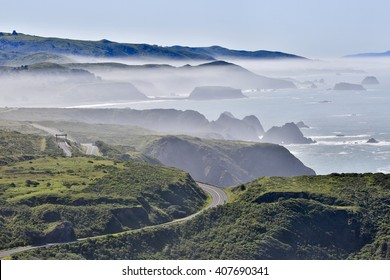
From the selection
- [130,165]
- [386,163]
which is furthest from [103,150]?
[386,163]

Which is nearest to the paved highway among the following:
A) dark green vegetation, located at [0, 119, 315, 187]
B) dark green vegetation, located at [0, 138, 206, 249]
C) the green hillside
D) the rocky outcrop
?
dark green vegetation, located at [0, 119, 315, 187]

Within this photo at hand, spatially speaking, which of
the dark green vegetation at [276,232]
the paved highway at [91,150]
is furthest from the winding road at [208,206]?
the paved highway at [91,150]

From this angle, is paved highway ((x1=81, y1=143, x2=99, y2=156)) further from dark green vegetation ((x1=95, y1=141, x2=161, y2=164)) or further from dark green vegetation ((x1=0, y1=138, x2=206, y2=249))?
dark green vegetation ((x1=0, y1=138, x2=206, y2=249))

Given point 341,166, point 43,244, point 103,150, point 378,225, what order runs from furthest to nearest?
point 341,166 < point 103,150 < point 378,225 < point 43,244

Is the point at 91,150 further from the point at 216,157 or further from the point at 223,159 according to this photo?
the point at 223,159

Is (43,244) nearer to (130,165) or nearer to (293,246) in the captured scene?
(293,246)

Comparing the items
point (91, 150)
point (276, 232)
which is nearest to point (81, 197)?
point (276, 232)
